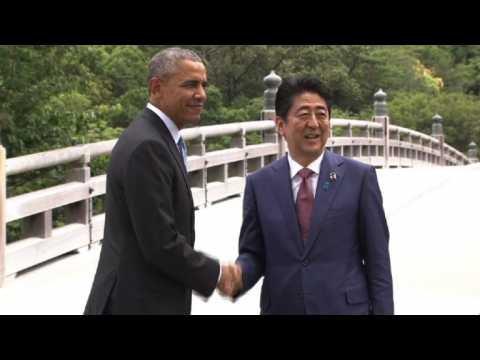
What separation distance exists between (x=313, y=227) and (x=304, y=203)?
125 mm

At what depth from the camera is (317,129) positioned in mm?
3646

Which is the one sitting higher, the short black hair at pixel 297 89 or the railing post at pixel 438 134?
the short black hair at pixel 297 89

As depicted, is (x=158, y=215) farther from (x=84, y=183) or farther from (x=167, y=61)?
(x=84, y=183)

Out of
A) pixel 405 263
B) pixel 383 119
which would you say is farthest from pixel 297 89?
pixel 383 119

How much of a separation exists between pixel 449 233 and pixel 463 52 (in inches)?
1760

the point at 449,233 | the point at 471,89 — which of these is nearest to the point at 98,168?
the point at 449,233

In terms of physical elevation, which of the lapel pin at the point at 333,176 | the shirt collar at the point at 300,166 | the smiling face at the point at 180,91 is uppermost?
the smiling face at the point at 180,91

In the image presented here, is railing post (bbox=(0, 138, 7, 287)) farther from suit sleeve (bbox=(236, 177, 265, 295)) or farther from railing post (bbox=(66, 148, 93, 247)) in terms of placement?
suit sleeve (bbox=(236, 177, 265, 295))

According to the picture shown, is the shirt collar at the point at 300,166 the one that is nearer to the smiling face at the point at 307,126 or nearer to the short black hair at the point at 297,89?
the smiling face at the point at 307,126

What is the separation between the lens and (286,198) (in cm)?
365

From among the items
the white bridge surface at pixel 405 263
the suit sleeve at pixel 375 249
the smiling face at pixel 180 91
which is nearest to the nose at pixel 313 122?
the suit sleeve at pixel 375 249

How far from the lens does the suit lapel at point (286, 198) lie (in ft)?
11.8

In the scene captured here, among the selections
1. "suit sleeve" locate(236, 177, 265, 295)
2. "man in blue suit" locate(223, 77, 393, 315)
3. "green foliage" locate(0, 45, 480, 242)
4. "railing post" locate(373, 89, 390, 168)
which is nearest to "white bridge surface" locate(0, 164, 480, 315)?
"green foliage" locate(0, 45, 480, 242)

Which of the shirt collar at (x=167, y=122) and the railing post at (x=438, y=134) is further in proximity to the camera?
the railing post at (x=438, y=134)
